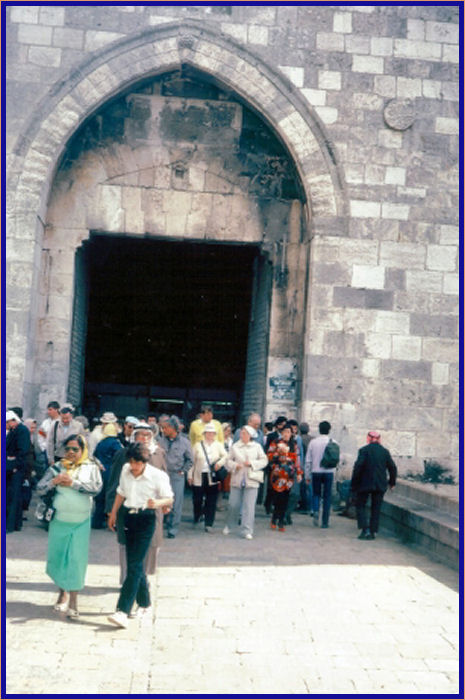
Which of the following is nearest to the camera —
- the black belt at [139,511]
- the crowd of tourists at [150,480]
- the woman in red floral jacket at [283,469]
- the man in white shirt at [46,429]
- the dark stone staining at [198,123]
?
the black belt at [139,511]

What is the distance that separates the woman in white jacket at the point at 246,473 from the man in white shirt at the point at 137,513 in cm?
331

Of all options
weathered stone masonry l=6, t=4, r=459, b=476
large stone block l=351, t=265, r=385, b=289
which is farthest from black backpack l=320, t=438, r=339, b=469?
large stone block l=351, t=265, r=385, b=289

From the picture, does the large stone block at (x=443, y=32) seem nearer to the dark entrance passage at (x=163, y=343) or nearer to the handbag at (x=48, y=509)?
the dark entrance passage at (x=163, y=343)

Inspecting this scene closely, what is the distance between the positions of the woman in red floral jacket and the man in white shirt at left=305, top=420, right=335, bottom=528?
35 centimetres

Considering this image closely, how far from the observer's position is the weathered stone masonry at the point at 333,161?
1166 centimetres

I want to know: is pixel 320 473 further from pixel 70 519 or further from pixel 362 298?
pixel 70 519

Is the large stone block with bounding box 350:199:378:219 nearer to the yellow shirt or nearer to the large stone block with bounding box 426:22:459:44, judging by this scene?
the large stone block with bounding box 426:22:459:44

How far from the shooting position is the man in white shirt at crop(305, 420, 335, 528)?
9.98 metres

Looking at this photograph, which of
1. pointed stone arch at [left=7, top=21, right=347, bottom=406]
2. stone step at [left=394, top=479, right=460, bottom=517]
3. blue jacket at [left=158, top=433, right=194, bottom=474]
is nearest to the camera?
blue jacket at [left=158, top=433, right=194, bottom=474]

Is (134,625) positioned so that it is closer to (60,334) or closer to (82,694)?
(82,694)

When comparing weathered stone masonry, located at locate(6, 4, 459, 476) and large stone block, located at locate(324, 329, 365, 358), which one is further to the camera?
large stone block, located at locate(324, 329, 365, 358)

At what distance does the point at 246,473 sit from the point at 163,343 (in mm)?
10986

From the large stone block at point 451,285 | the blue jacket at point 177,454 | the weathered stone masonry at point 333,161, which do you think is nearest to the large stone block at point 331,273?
A: the weathered stone masonry at point 333,161

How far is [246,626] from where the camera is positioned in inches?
228
